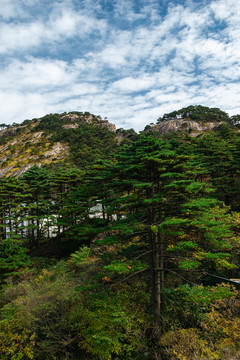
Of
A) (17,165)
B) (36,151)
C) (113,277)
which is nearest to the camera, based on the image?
(113,277)

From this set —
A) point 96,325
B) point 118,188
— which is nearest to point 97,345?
point 96,325

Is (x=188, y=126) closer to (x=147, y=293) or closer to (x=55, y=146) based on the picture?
(x=55, y=146)

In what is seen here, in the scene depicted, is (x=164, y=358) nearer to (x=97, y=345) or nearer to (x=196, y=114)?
(x=97, y=345)

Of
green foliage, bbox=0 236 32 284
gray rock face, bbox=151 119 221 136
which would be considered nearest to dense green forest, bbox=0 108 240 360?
green foliage, bbox=0 236 32 284

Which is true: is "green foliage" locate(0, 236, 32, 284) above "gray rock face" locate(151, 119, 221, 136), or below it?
below

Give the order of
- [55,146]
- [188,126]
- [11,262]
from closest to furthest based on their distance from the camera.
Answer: [11,262], [188,126], [55,146]

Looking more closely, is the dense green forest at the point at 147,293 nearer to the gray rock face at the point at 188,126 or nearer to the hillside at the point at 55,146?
the hillside at the point at 55,146

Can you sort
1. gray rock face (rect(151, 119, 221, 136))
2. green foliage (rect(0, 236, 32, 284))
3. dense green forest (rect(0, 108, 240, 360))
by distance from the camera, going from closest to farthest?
dense green forest (rect(0, 108, 240, 360)) < green foliage (rect(0, 236, 32, 284)) < gray rock face (rect(151, 119, 221, 136))

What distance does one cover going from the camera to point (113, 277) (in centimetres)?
1227

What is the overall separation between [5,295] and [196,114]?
271 feet

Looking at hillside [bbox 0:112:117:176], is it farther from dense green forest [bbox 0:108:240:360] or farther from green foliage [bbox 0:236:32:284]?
dense green forest [bbox 0:108:240:360]

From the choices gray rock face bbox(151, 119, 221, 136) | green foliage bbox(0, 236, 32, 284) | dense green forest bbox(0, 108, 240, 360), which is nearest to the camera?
dense green forest bbox(0, 108, 240, 360)

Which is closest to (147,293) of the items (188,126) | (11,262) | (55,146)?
(11,262)

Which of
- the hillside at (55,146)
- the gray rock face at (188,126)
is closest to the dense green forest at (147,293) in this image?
the hillside at (55,146)
